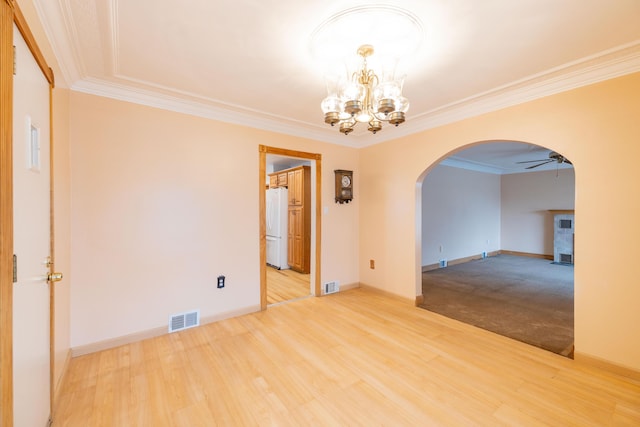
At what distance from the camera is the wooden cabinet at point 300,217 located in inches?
203

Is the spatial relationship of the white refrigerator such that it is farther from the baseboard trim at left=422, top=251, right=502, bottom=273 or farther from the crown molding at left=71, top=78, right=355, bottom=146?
the baseboard trim at left=422, top=251, right=502, bottom=273

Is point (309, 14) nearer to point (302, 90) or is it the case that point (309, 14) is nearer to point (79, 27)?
point (302, 90)

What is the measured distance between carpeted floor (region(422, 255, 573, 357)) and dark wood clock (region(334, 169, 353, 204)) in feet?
6.21

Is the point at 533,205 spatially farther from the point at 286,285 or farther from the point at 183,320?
the point at 183,320

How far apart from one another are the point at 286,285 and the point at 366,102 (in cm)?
342

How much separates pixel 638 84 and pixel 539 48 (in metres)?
0.85

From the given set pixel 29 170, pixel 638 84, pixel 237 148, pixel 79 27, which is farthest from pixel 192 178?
pixel 638 84

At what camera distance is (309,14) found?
5.16ft

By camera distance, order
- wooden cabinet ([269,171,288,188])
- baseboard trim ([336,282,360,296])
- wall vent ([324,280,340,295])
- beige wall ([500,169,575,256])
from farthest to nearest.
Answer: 1. beige wall ([500,169,575,256])
2. wooden cabinet ([269,171,288,188])
3. baseboard trim ([336,282,360,296])
4. wall vent ([324,280,340,295])

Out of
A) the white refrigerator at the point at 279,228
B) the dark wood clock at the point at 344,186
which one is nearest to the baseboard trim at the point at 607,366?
the dark wood clock at the point at 344,186

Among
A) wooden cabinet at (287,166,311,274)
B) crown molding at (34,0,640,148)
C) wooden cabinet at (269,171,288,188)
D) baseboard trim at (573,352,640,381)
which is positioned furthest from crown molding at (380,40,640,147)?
wooden cabinet at (269,171,288,188)

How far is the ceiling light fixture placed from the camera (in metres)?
1.59

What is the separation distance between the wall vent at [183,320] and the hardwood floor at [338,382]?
3.4 inches

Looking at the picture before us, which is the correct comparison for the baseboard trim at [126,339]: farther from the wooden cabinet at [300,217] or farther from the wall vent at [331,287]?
the wooden cabinet at [300,217]
